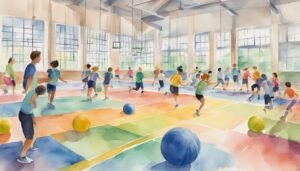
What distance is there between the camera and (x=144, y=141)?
16.0 ft

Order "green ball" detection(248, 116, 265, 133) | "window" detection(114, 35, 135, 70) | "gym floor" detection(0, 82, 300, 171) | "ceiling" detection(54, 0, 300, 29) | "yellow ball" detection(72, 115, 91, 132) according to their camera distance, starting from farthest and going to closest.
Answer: "window" detection(114, 35, 135, 70)
"ceiling" detection(54, 0, 300, 29)
"green ball" detection(248, 116, 265, 133)
"yellow ball" detection(72, 115, 91, 132)
"gym floor" detection(0, 82, 300, 171)

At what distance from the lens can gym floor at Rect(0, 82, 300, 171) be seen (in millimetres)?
3824

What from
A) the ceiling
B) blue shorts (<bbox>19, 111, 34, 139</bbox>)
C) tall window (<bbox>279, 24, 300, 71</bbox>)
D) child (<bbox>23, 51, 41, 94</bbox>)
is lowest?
blue shorts (<bbox>19, 111, 34, 139</bbox>)

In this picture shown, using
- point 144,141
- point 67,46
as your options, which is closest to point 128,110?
point 144,141

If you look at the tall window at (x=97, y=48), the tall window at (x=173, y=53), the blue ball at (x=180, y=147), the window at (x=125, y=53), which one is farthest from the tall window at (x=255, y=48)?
the blue ball at (x=180, y=147)

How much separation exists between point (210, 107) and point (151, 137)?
4163 mm

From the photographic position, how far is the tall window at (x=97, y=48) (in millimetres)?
19723

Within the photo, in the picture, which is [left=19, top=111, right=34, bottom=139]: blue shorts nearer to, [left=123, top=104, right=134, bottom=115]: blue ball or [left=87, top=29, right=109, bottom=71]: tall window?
[left=123, top=104, right=134, bottom=115]: blue ball

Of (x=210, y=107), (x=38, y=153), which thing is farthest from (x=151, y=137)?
(x=210, y=107)

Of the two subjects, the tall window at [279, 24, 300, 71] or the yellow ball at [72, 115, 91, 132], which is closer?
the yellow ball at [72, 115, 91, 132]

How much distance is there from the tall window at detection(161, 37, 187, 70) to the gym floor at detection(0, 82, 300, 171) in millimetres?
13746

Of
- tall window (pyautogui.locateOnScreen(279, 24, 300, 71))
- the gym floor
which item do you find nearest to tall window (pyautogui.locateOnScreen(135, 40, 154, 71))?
tall window (pyautogui.locateOnScreen(279, 24, 300, 71))

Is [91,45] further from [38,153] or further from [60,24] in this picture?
[38,153]

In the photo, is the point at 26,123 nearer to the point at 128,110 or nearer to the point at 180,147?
the point at 180,147
